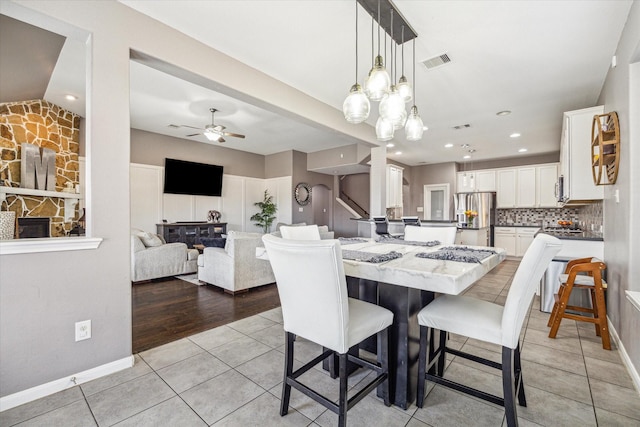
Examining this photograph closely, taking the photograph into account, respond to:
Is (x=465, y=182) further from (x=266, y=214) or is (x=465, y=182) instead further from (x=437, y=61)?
(x=437, y=61)

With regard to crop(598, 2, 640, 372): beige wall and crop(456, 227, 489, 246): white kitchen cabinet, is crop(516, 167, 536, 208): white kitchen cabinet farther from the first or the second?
crop(598, 2, 640, 372): beige wall

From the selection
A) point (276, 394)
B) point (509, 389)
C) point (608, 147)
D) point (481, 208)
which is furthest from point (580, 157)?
point (481, 208)

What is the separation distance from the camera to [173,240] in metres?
6.34

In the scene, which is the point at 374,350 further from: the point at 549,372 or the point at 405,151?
the point at 405,151

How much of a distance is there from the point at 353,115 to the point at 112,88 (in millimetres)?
1760

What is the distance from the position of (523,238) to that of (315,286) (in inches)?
297

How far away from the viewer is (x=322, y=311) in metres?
1.39

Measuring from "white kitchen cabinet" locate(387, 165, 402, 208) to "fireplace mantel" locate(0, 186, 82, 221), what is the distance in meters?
6.08

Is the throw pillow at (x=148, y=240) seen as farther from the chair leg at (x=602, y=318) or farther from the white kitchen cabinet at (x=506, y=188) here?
the white kitchen cabinet at (x=506, y=188)

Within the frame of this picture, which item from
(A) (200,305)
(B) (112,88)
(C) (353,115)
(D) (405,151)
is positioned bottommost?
(A) (200,305)

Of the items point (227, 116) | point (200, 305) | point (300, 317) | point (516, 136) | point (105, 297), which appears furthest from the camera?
point (516, 136)

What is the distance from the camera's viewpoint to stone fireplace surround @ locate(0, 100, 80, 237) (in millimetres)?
4270

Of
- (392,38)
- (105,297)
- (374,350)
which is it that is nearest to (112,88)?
(105,297)

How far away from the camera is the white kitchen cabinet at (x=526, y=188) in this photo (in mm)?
7191
